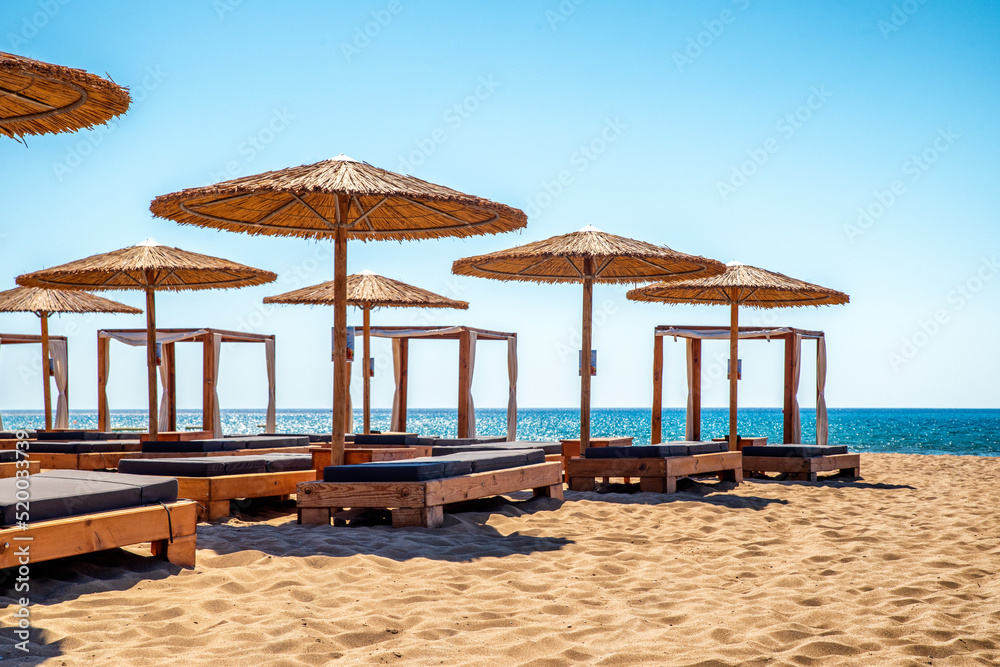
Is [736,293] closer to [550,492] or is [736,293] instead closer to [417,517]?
[550,492]

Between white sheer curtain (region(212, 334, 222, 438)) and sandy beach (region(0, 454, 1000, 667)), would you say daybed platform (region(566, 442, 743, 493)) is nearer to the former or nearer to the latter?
sandy beach (region(0, 454, 1000, 667))

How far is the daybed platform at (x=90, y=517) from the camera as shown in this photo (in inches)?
118

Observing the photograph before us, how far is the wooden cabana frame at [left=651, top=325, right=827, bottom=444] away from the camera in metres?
11.3

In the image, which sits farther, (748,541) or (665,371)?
(665,371)


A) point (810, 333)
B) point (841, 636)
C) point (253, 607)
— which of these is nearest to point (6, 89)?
point (253, 607)

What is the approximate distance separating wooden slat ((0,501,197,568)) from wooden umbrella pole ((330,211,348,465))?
1.63 m

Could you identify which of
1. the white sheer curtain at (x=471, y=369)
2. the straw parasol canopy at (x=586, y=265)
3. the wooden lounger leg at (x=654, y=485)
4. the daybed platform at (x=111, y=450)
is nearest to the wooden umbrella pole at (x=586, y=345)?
the straw parasol canopy at (x=586, y=265)

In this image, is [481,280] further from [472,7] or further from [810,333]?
[810,333]

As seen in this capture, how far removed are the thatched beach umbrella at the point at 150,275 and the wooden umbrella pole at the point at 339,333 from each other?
230 cm

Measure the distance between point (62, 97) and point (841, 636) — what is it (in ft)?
12.4

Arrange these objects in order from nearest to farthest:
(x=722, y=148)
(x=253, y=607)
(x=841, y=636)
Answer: (x=841, y=636), (x=253, y=607), (x=722, y=148)

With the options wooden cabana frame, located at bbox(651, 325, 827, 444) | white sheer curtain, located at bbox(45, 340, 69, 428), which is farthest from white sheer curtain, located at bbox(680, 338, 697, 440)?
white sheer curtain, located at bbox(45, 340, 69, 428)

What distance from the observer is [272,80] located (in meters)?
7.38

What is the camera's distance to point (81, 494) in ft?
10.8
